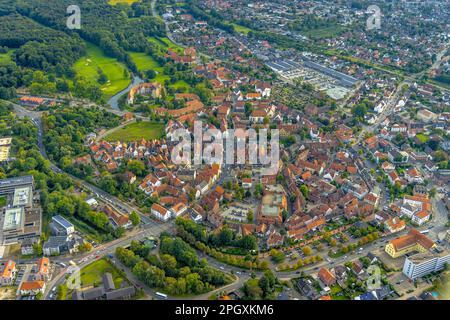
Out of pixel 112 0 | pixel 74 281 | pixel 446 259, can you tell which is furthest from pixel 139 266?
pixel 112 0

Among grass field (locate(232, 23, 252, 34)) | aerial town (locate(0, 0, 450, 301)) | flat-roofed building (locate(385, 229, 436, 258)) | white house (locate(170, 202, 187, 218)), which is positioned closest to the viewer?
aerial town (locate(0, 0, 450, 301))

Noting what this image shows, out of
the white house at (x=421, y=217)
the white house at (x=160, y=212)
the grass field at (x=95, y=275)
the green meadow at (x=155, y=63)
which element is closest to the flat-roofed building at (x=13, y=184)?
the white house at (x=160, y=212)

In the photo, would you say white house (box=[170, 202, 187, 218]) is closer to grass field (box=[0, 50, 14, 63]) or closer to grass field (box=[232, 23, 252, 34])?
grass field (box=[0, 50, 14, 63])

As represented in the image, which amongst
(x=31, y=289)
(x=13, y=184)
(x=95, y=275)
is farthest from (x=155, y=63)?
(x=31, y=289)

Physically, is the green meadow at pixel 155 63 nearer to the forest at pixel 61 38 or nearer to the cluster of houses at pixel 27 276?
the forest at pixel 61 38

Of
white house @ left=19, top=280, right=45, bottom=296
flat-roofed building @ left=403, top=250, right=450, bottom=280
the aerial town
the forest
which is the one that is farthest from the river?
flat-roofed building @ left=403, top=250, right=450, bottom=280
